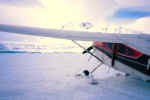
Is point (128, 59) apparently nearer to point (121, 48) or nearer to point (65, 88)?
point (121, 48)

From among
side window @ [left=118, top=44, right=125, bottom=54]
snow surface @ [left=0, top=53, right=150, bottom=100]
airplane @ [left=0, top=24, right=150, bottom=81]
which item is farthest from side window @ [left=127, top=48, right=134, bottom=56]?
snow surface @ [left=0, top=53, right=150, bottom=100]

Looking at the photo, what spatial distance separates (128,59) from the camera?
3.31m

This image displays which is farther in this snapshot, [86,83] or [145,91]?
[86,83]

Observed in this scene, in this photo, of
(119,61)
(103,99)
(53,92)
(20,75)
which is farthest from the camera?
(20,75)

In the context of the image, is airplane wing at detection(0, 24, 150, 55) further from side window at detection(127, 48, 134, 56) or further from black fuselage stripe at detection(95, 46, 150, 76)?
black fuselage stripe at detection(95, 46, 150, 76)

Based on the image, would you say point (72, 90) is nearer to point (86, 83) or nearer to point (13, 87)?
point (86, 83)

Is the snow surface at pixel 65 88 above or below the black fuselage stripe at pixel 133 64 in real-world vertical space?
below

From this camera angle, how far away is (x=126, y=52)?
3307 mm

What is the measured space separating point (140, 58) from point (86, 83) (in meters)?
1.69

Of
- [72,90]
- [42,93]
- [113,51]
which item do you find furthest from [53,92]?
[113,51]

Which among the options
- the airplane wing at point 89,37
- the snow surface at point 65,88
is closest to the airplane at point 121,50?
the airplane wing at point 89,37

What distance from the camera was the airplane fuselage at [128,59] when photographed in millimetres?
3034

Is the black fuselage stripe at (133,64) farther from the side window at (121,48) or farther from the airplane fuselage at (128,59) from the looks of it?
the side window at (121,48)

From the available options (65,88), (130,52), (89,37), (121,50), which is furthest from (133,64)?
(65,88)
